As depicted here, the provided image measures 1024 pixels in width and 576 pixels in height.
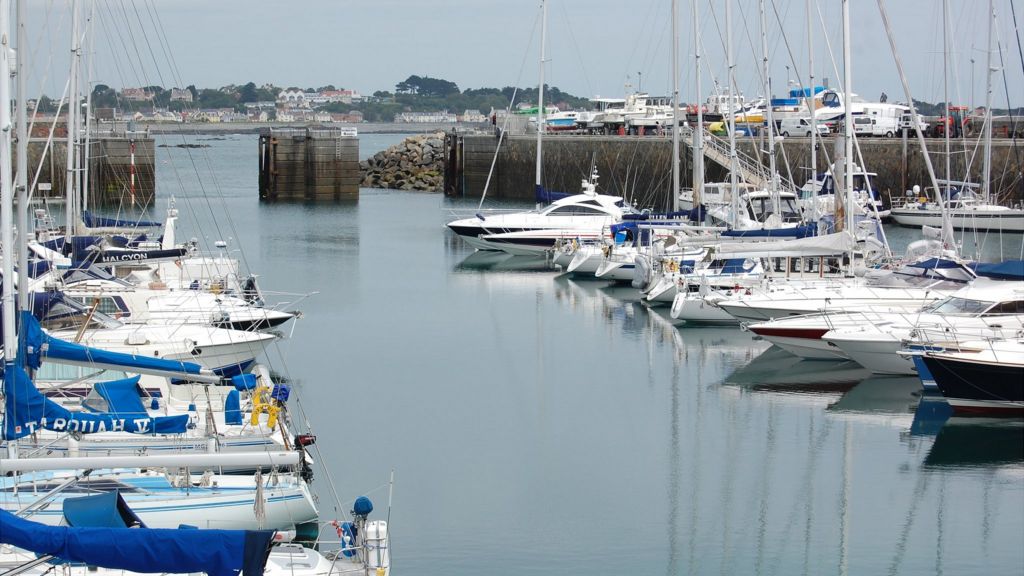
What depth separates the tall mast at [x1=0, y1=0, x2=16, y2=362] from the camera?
1383 centimetres

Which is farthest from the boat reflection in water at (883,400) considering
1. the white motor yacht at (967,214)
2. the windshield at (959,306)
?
the white motor yacht at (967,214)

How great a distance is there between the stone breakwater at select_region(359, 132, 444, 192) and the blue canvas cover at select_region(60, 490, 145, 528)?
236 ft

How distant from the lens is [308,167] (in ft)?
237

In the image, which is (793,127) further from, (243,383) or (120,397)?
(120,397)

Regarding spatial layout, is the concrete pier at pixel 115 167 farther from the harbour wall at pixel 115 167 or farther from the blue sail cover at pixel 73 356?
the blue sail cover at pixel 73 356

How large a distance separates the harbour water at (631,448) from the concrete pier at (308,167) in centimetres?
3673

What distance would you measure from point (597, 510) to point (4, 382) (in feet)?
24.6

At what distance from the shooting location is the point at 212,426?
55.8 ft

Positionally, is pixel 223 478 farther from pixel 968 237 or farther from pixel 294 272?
pixel 968 237

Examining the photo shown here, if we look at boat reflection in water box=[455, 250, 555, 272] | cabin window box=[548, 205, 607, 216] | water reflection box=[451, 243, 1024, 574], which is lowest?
water reflection box=[451, 243, 1024, 574]

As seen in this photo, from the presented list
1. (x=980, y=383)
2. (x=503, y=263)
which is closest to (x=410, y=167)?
(x=503, y=263)

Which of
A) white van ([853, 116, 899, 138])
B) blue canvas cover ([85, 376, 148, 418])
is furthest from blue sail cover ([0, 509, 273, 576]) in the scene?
white van ([853, 116, 899, 138])

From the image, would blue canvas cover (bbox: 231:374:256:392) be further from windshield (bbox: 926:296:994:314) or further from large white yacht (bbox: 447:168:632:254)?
large white yacht (bbox: 447:168:632:254)

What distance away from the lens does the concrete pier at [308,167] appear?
7175 cm
